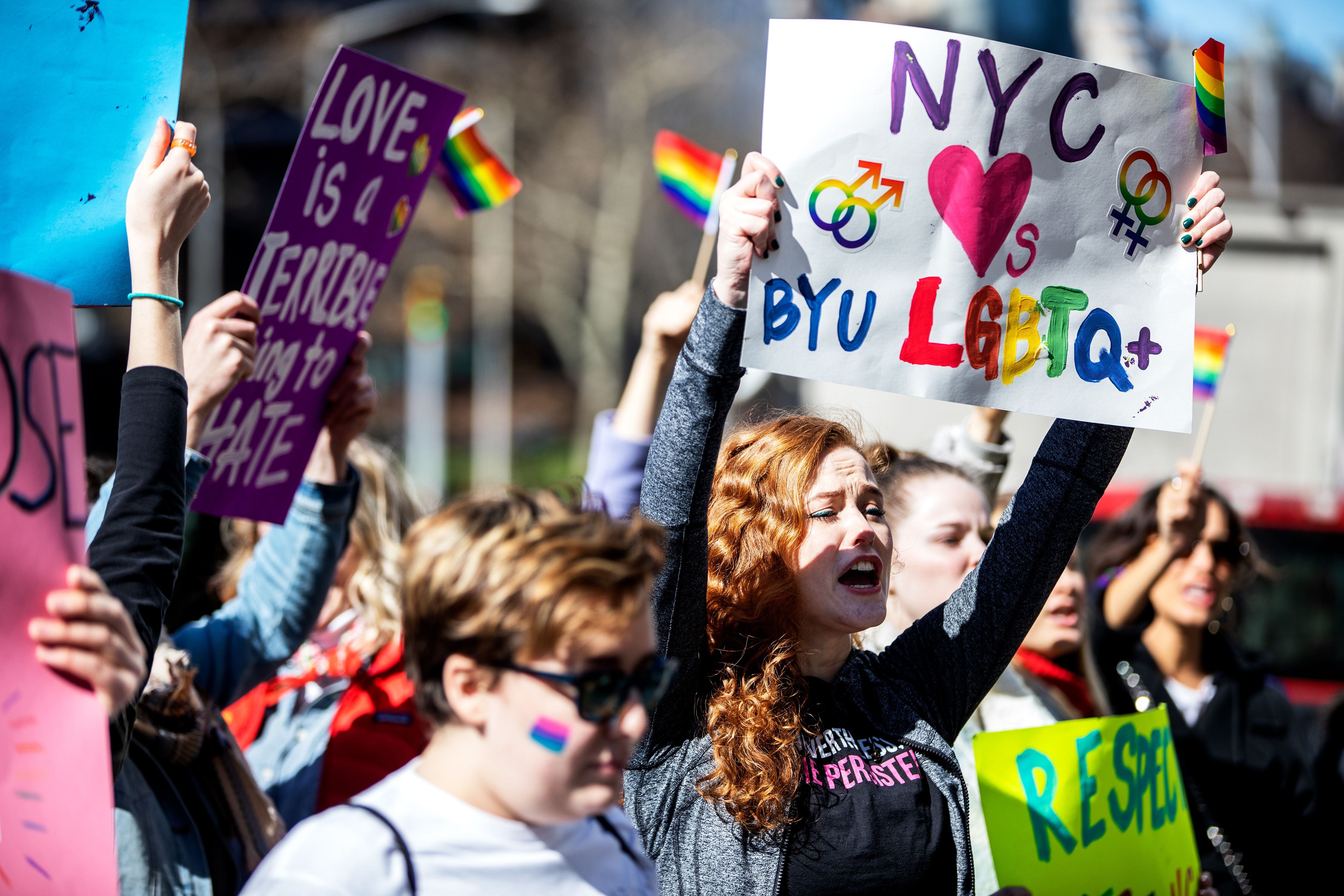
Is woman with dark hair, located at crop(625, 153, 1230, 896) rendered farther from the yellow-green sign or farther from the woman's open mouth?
the yellow-green sign

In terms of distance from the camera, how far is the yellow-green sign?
6.91ft

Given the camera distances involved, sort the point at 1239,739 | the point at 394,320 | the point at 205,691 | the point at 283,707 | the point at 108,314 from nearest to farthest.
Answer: the point at 205,691
the point at 283,707
the point at 1239,739
the point at 108,314
the point at 394,320

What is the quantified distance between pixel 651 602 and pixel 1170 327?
0.98 metres

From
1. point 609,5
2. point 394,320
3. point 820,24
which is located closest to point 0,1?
point 820,24

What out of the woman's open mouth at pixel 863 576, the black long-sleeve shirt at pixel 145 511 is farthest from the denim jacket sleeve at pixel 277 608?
the woman's open mouth at pixel 863 576

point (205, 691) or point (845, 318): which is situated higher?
point (845, 318)

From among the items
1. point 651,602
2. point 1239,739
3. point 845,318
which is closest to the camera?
point 651,602

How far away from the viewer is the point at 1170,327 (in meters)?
2.09

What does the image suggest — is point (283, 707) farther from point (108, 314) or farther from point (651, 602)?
point (108, 314)

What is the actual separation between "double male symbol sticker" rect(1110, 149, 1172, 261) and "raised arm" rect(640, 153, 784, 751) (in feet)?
2.04

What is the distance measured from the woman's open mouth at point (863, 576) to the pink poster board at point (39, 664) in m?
1.09

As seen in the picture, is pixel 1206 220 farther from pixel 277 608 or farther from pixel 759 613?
pixel 277 608

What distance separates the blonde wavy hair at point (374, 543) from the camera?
121 inches

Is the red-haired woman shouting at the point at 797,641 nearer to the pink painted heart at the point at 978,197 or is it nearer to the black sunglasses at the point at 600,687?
the pink painted heart at the point at 978,197
